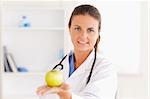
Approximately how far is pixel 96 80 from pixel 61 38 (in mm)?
1915

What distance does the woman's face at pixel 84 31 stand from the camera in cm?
135

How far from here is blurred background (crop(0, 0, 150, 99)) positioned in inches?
124

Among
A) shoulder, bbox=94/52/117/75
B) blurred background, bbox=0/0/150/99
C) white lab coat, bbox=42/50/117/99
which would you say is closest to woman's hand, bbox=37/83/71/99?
white lab coat, bbox=42/50/117/99

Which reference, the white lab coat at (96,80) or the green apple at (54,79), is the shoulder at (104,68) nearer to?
the white lab coat at (96,80)

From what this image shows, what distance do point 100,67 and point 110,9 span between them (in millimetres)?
1841

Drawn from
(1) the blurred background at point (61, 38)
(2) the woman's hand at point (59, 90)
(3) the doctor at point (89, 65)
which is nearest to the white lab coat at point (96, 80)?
(3) the doctor at point (89, 65)

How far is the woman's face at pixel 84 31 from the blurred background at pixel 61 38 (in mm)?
1727

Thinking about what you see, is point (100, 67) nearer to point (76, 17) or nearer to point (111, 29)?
point (76, 17)

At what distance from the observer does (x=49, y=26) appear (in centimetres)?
324

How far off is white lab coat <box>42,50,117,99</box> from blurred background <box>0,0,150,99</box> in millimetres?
1664

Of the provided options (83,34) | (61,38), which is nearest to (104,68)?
(83,34)

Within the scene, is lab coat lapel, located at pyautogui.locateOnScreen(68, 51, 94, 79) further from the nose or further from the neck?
the nose

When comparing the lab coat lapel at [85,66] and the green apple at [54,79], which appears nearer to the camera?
the green apple at [54,79]

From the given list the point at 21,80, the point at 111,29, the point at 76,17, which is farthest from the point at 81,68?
the point at 21,80
